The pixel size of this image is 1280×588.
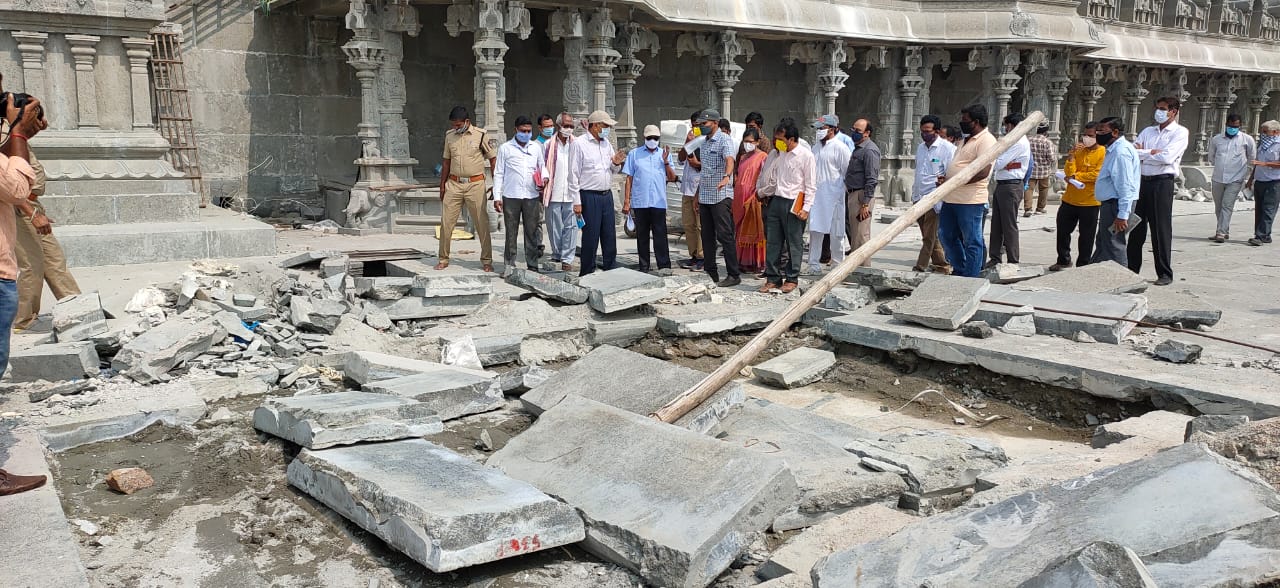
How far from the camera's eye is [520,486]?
145 inches

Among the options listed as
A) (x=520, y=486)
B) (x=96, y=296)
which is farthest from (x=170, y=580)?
(x=96, y=296)

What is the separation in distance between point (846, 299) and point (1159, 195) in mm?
3717

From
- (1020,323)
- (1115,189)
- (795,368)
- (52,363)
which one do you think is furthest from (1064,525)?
(1115,189)

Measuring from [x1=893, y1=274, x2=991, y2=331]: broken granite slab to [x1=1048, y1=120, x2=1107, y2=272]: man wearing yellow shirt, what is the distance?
2.66m

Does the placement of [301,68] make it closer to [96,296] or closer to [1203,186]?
[96,296]

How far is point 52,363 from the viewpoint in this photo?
18.6 ft

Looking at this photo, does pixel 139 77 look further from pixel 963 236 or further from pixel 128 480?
pixel 963 236

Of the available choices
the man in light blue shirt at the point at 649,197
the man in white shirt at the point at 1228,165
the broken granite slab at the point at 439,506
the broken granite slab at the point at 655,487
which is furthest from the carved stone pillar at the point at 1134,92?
the broken granite slab at the point at 439,506

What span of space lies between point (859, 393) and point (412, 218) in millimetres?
7899

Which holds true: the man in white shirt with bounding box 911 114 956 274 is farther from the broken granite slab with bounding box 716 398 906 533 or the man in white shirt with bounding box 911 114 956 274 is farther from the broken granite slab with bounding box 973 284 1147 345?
the broken granite slab with bounding box 716 398 906 533

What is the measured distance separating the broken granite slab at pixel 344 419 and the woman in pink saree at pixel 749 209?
4.83 meters

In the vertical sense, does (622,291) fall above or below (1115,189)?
below

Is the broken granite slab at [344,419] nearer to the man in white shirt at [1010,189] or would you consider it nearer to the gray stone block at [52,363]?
the gray stone block at [52,363]

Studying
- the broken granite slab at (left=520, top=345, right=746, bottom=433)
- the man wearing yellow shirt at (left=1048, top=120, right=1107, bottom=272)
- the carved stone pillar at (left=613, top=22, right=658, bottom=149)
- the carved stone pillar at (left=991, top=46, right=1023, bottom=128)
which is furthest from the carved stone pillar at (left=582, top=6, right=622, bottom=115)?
the carved stone pillar at (left=991, top=46, right=1023, bottom=128)
